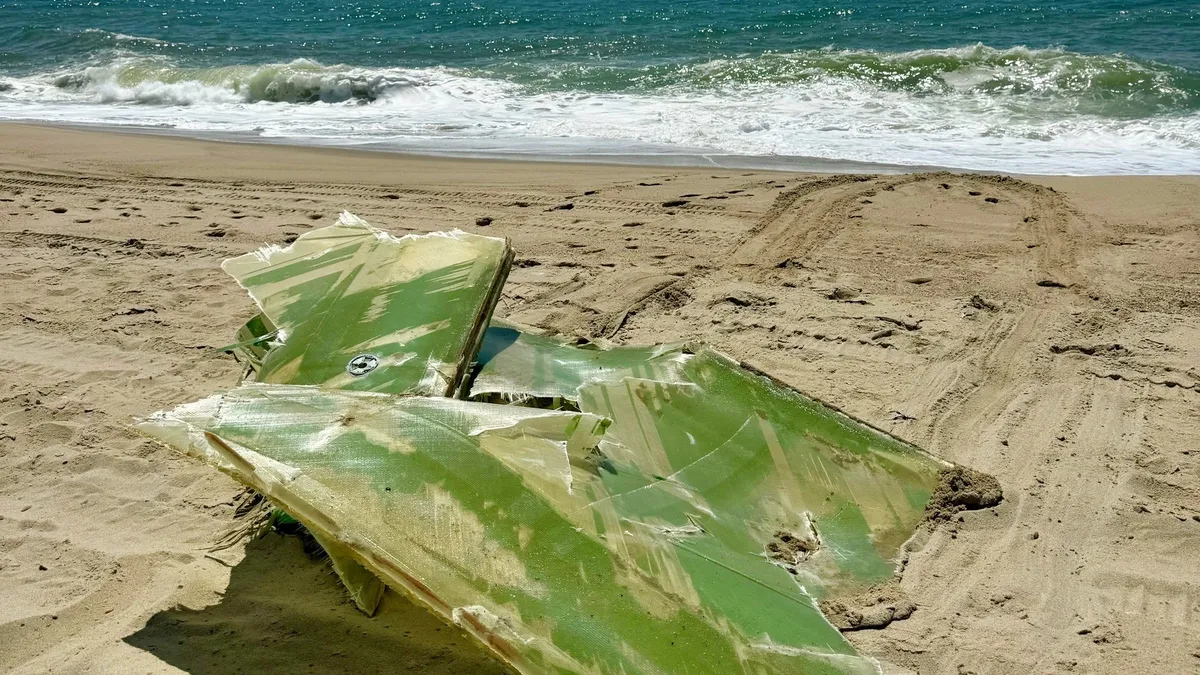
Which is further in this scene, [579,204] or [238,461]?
[579,204]

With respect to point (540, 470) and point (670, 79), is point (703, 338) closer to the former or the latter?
point (540, 470)

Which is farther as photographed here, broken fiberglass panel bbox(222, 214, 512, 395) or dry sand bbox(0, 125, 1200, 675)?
broken fiberglass panel bbox(222, 214, 512, 395)

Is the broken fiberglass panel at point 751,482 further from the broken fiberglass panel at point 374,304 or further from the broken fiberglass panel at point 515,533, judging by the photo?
the broken fiberglass panel at point 374,304

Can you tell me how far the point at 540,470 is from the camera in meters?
2.17

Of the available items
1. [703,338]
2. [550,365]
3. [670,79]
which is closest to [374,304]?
[550,365]

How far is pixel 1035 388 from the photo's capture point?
3746mm

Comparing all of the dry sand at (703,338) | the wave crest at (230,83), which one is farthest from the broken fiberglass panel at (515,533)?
the wave crest at (230,83)

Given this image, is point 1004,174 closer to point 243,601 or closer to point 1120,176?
point 1120,176

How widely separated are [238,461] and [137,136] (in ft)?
27.9

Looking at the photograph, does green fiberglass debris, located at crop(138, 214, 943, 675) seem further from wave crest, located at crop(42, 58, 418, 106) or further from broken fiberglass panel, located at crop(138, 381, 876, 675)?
wave crest, located at crop(42, 58, 418, 106)

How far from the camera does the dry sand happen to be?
8.00ft

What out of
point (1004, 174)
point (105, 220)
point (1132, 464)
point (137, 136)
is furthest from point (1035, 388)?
point (137, 136)

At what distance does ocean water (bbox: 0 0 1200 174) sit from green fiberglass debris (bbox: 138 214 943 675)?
15.6ft

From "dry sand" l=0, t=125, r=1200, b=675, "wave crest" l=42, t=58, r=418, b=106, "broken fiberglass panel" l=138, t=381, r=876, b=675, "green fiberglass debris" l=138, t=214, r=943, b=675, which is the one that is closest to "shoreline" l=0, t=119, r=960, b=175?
"dry sand" l=0, t=125, r=1200, b=675
